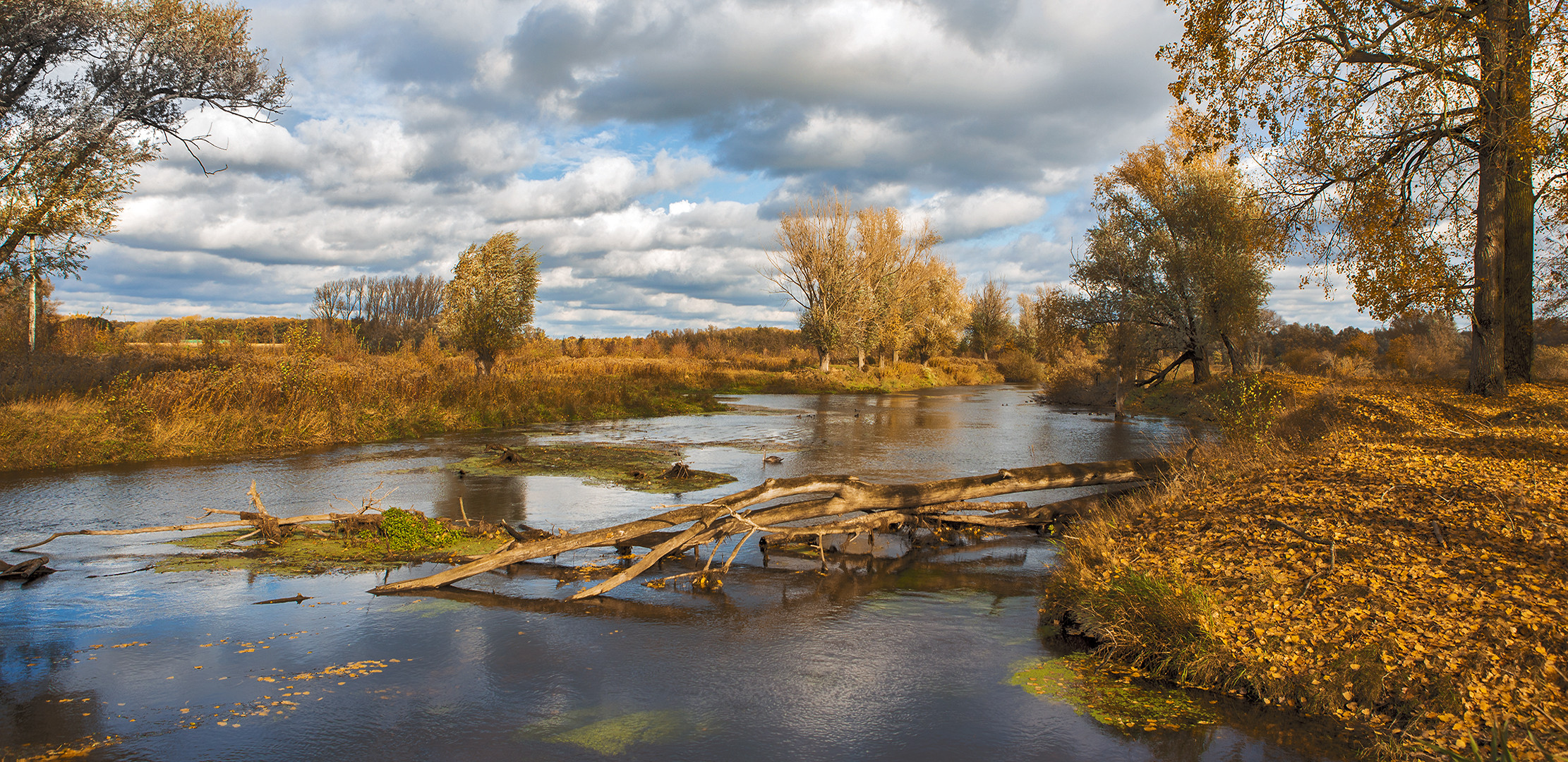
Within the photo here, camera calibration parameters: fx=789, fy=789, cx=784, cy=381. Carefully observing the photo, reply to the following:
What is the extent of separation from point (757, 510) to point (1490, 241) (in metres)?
12.5

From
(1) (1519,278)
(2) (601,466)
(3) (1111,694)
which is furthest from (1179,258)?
(3) (1111,694)

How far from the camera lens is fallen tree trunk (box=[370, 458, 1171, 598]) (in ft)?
24.1

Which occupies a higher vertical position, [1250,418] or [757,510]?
[1250,418]

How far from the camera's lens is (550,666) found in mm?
5730

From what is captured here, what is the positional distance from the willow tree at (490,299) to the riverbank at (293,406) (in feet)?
4.39

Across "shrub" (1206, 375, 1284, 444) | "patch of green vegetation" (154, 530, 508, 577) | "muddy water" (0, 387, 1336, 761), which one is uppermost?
"shrub" (1206, 375, 1284, 444)

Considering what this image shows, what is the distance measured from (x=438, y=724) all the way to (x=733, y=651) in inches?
83.2

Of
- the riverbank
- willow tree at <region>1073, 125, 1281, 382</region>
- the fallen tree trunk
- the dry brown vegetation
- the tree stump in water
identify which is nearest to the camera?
the fallen tree trunk

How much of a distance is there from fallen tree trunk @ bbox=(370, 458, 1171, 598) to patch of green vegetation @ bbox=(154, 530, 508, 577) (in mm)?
963

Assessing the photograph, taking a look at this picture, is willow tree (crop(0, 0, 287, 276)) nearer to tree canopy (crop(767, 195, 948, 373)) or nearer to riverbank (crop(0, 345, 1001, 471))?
riverbank (crop(0, 345, 1001, 471))

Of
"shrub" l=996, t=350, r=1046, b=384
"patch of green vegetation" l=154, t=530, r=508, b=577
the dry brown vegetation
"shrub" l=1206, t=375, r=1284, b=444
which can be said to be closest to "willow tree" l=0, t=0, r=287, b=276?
the dry brown vegetation

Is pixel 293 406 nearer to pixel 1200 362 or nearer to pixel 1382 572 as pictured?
pixel 1382 572

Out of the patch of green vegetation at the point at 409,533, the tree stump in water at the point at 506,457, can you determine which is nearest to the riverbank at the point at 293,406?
the tree stump in water at the point at 506,457

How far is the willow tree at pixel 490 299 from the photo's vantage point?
33906mm
